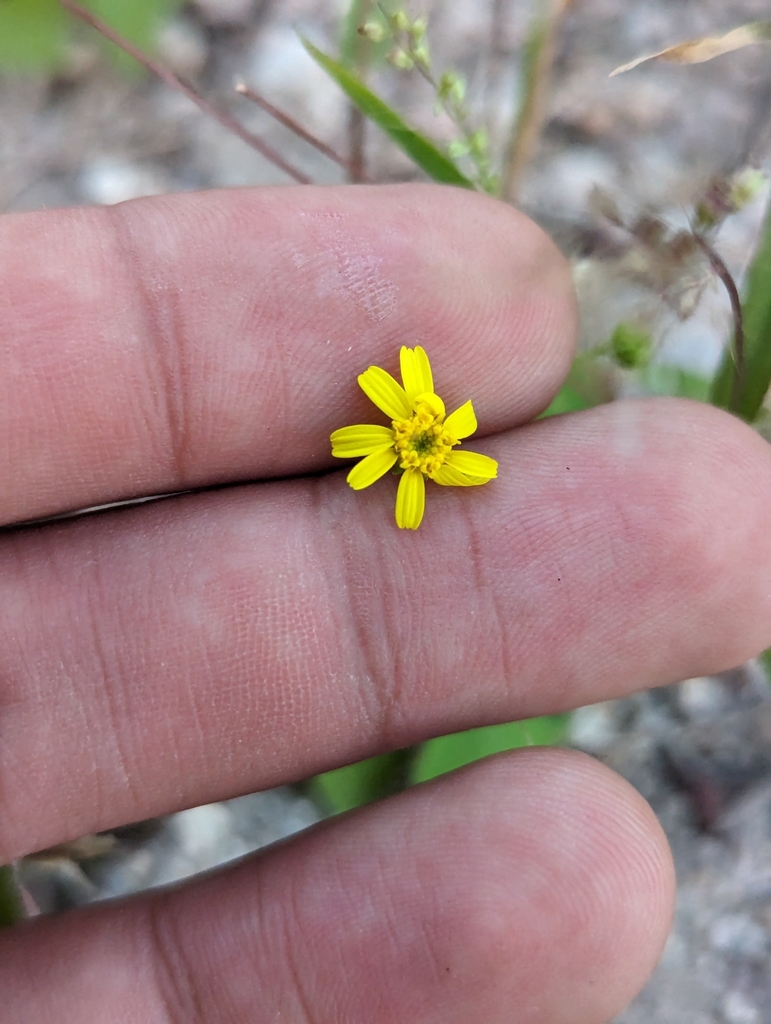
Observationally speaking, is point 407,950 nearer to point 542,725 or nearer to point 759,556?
point 542,725

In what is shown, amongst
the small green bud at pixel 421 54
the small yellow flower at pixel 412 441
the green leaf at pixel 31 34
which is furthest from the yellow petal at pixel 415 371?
the green leaf at pixel 31 34

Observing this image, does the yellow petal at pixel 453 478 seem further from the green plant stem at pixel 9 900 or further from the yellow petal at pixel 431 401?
the green plant stem at pixel 9 900

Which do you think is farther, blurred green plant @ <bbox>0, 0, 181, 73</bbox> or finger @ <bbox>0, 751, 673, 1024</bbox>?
blurred green plant @ <bbox>0, 0, 181, 73</bbox>

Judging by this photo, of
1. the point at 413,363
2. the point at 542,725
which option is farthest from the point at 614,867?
the point at 413,363

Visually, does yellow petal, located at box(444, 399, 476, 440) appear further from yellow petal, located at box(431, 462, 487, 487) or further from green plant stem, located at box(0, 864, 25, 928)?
green plant stem, located at box(0, 864, 25, 928)

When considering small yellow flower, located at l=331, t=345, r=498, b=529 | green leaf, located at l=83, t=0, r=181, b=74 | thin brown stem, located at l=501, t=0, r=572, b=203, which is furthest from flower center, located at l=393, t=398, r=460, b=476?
green leaf, located at l=83, t=0, r=181, b=74
